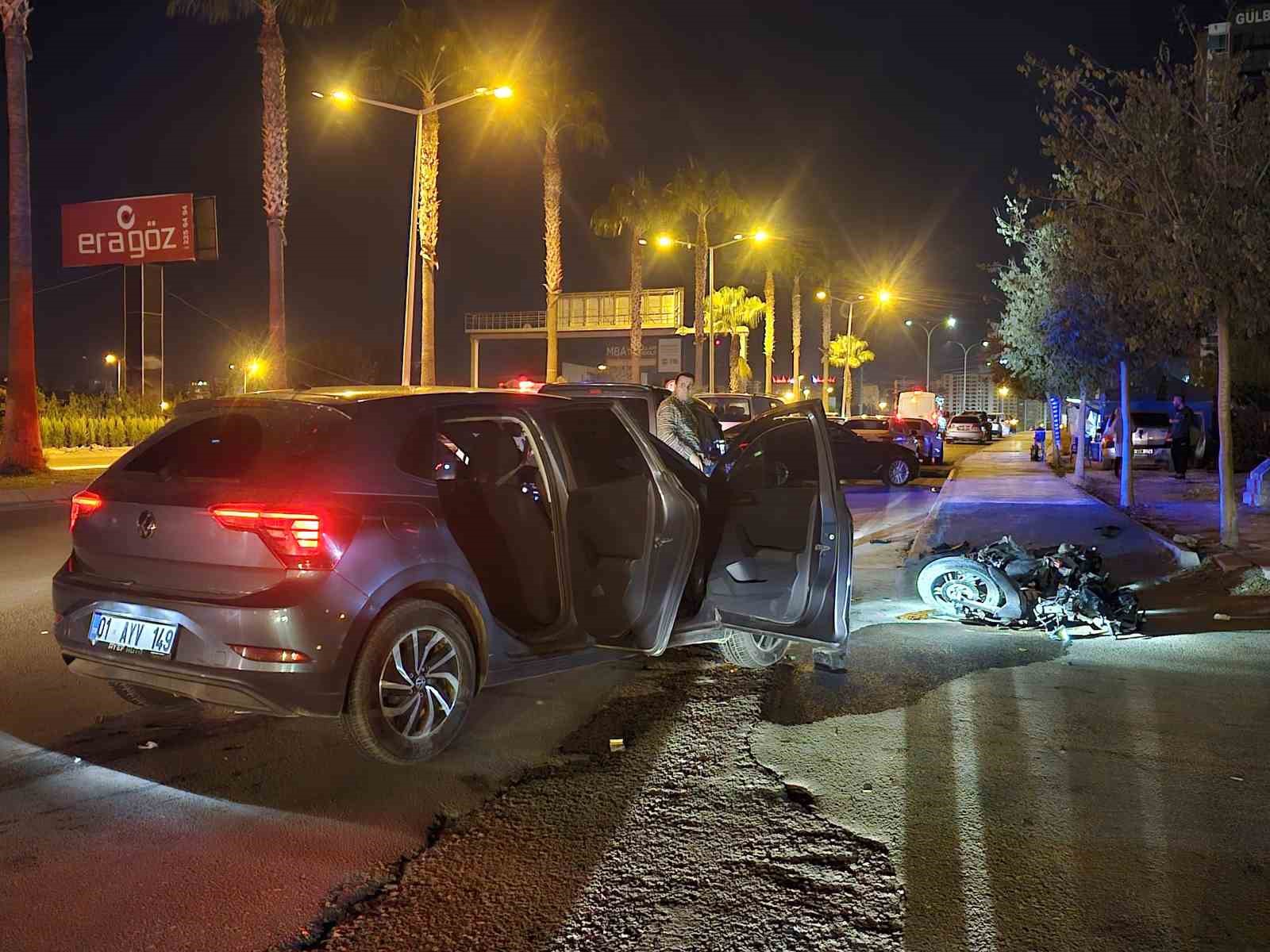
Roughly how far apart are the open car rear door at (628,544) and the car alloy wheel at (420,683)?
825 mm

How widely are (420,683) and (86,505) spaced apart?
175cm

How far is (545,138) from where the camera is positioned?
111ft

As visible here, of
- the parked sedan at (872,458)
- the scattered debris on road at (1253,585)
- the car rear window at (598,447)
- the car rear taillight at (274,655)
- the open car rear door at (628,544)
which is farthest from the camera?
the parked sedan at (872,458)

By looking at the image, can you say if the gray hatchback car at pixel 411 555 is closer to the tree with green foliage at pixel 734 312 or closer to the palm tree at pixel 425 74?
the palm tree at pixel 425 74

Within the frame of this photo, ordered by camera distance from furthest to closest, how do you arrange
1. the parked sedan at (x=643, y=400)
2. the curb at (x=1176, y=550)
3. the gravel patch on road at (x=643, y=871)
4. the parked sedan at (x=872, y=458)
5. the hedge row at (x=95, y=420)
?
the hedge row at (x=95, y=420) → the parked sedan at (x=872, y=458) → the curb at (x=1176, y=550) → the parked sedan at (x=643, y=400) → the gravel patch on road at (x=643, y=871)

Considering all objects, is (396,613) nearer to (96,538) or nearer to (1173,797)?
(96,538)

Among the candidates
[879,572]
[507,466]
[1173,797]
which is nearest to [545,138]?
[879,572]

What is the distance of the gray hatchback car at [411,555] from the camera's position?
14.1 ft

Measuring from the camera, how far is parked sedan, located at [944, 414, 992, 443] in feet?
165

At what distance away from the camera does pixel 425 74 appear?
28.2 meters

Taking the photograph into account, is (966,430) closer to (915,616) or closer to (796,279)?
(796,279)

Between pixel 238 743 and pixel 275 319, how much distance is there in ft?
70.7

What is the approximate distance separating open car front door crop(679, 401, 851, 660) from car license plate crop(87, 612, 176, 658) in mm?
2583

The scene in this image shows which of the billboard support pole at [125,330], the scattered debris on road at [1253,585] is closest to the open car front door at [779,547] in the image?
the scattered debris on road at [1253,585]
